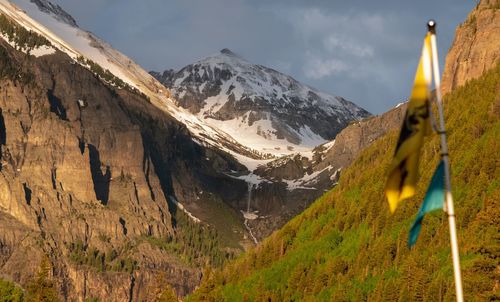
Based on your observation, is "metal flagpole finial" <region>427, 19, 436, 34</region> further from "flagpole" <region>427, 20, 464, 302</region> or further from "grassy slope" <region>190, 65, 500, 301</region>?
"grassy slope" <region>190, 65, 500, 301</region>

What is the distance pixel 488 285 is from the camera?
246 ft

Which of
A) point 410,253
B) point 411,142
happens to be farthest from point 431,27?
point 410,253

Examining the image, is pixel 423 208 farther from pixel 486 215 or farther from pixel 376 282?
pixel 376 282

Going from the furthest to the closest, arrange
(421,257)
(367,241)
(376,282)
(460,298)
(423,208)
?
(367,241) < (376,282) < (421,257) < (423,208) < (460,298)

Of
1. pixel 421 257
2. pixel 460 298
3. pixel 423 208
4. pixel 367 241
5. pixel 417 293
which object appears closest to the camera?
pixel 460 298

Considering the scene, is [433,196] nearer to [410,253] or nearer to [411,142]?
[411,142]

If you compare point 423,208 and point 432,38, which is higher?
point 432,38

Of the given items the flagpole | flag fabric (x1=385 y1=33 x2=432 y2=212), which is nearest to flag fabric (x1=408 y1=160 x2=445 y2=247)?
the flagpole

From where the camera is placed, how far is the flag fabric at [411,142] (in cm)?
2625

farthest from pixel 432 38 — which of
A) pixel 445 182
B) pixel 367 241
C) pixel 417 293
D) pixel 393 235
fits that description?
pixel 367 241

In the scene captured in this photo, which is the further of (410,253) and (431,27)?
(410,253)

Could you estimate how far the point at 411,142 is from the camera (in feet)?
86.6

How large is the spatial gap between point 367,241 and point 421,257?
4760cm

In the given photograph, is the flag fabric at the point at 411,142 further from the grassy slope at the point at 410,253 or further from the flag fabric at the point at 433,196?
the grassy slope at the point at 410,253
